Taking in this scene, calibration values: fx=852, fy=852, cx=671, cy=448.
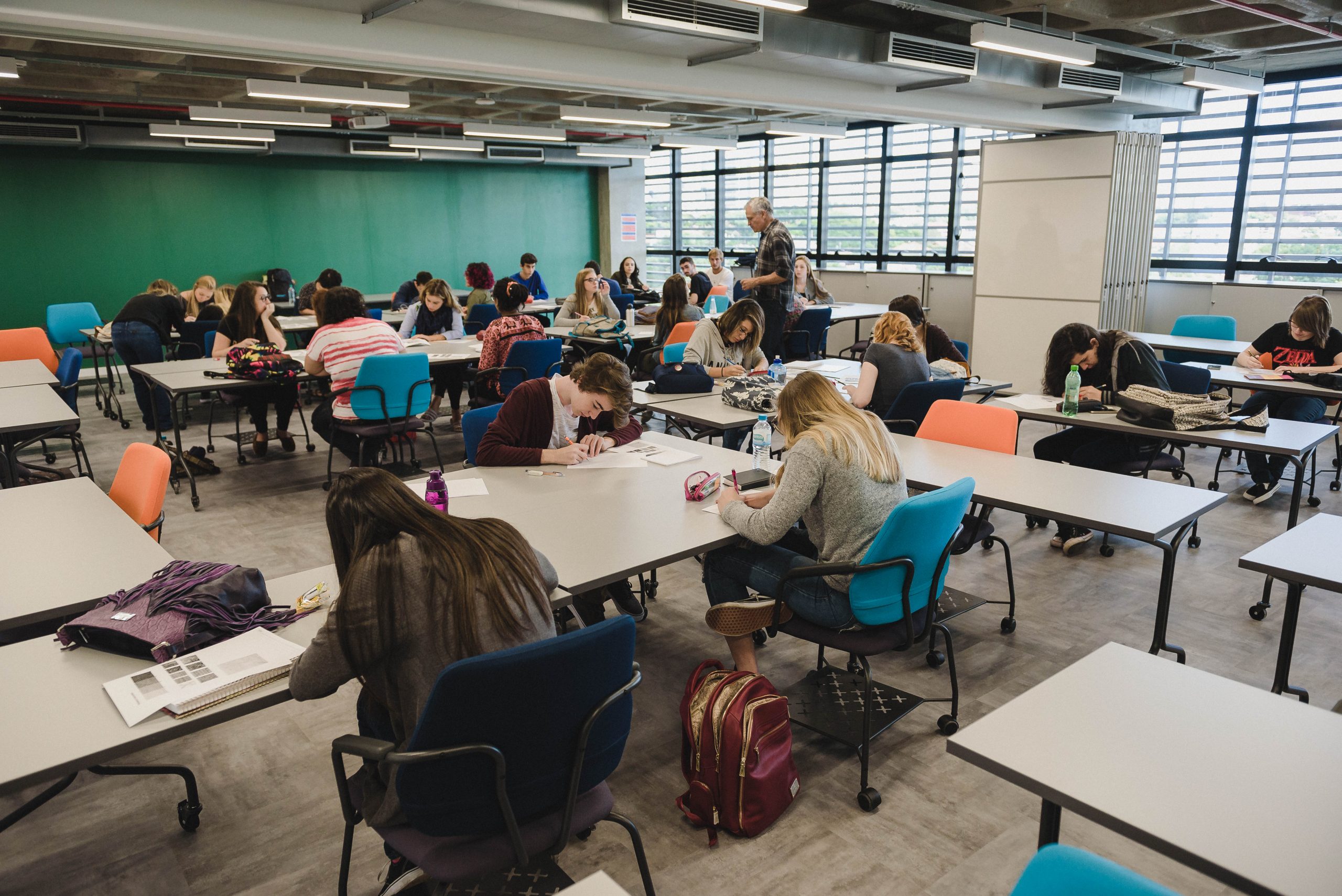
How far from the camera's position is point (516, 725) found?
1.61 m

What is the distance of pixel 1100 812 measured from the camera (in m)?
1.37

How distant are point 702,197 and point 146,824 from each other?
13180 millimetres

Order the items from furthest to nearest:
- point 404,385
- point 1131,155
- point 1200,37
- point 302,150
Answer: point 302,150, point 1131,155, point 1200,37, point 404,385

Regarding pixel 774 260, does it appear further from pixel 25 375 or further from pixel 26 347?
pixel 26 347

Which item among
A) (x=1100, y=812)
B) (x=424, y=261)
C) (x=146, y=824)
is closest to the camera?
(x=1100, y=812)

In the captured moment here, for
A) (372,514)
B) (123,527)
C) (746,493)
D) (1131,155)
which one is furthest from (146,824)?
(1131,155)

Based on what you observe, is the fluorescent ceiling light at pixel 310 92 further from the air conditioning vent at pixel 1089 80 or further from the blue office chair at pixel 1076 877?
the blue office chair at pixel 1076 877

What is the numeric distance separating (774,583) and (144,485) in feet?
7.15

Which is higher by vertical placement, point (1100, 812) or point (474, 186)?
point (474, 186)

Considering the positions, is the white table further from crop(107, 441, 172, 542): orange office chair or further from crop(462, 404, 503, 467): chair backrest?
crop(107, 441, 172, 542): orange office chair

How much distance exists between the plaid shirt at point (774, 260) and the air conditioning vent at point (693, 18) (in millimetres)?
1806

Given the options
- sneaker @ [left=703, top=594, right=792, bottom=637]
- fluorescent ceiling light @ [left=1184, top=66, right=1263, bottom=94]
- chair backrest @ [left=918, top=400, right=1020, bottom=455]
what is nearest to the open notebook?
sneaker @ [left=703, top=594, right=792, bottom=637]

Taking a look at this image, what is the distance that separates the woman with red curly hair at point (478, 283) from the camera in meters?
8.92

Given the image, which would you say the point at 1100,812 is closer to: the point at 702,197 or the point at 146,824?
the point at 146,824
